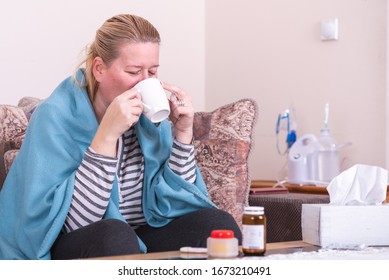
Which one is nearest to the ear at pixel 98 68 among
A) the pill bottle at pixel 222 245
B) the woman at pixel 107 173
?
the woman at pixel 107 173

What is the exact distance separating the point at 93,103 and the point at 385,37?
1252 mm

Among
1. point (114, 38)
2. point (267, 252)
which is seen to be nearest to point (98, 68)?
point (114, 38)

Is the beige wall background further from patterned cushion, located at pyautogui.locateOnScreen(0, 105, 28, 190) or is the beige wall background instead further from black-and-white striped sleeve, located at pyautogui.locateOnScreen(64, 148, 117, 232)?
black-and-white striped sleeve, located at pyautogui.locateOnScreen(64, 148, 117, 232)

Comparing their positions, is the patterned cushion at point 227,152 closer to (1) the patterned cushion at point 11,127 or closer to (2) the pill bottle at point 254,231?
(1) the patterned cushion at point 11,127

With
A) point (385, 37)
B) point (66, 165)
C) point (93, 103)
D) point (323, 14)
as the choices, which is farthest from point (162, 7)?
point (66, 165)

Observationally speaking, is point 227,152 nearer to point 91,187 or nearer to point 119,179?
point 119,179

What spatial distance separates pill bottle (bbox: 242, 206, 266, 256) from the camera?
127cm

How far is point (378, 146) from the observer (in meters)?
2.54

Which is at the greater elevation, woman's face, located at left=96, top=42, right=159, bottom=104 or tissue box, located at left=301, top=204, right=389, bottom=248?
woman's face, located at left=96, top=42, right=159, bottom=104

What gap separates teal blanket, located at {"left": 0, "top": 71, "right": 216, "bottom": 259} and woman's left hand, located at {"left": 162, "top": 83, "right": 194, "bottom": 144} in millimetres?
62

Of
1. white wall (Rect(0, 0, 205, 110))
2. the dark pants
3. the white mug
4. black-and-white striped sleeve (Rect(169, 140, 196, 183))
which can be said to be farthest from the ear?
white wall (Rect(0, 0, 205, 110))

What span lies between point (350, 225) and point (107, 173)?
52 centimetres
